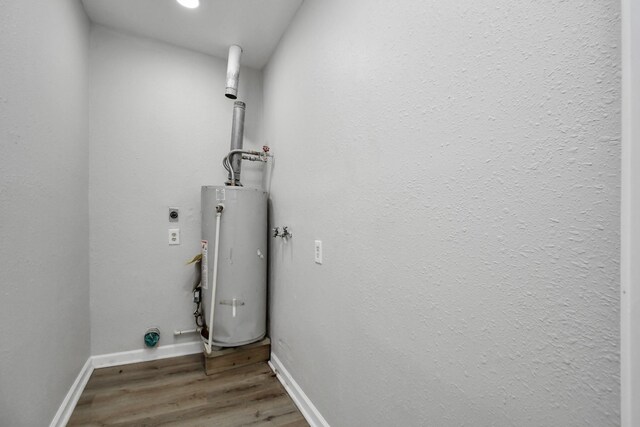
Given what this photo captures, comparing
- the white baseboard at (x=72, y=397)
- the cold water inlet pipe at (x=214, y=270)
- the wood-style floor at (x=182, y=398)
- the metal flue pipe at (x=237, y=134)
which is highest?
the metal flue pipe at (x=237, y=134)

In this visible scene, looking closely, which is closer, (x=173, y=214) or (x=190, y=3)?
(x=190, y=3)

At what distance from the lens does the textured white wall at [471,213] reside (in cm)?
51

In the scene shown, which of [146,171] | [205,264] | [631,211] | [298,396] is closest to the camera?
[631,211]

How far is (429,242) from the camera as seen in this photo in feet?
2.71

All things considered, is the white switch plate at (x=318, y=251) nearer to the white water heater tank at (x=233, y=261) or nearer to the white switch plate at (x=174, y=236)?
the white water heater tank at (x=233, y=261)

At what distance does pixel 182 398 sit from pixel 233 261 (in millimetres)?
848

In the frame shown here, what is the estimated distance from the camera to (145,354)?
2.03 metres

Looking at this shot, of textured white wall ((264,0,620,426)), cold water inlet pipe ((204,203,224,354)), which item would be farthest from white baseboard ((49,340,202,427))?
textured white wall ((264,0,620,426))

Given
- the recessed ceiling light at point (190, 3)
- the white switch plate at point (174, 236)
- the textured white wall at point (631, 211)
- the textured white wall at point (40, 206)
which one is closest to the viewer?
the textured white wall at point (631, 211)

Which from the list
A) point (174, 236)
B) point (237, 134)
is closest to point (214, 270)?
point (174, 236)

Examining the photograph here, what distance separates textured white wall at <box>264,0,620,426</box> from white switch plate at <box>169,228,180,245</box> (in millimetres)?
1340

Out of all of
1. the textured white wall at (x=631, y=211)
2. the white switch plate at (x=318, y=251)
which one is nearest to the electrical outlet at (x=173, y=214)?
the white switch plate at (x=318, y=251)

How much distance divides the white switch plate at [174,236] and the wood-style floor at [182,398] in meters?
0.89

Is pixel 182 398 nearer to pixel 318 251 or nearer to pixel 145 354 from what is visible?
pixel 145 354
